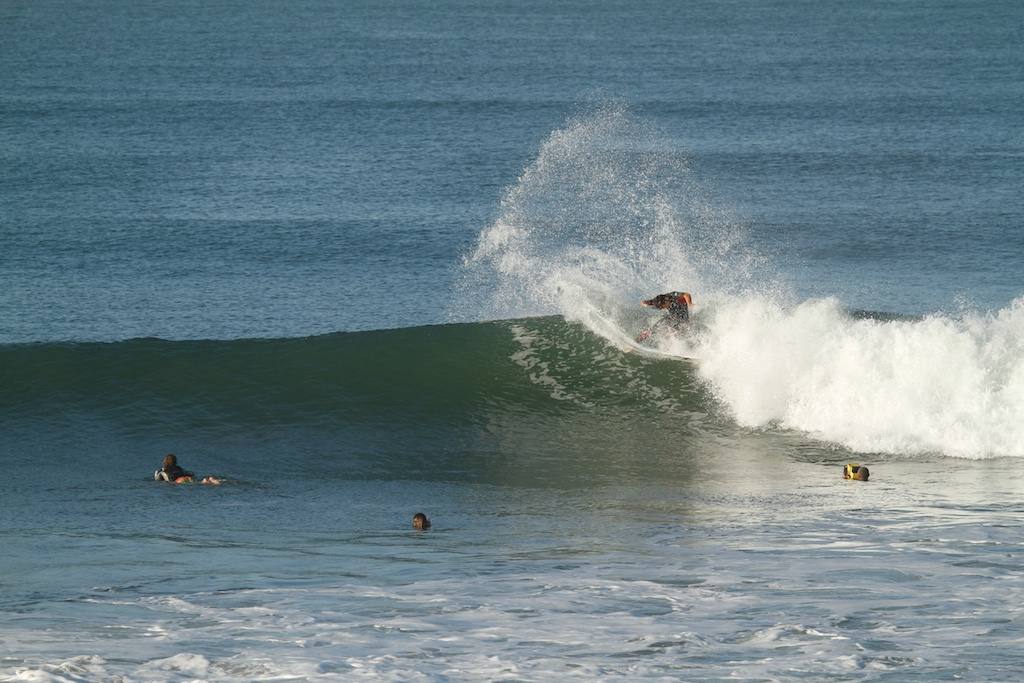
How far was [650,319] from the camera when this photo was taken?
81.0 ft

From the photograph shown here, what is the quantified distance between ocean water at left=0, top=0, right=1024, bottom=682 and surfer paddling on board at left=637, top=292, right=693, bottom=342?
1.18ft

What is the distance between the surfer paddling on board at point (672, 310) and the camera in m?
22.4

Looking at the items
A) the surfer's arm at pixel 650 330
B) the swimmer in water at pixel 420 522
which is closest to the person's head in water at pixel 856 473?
the surfer's arm at pixel 650 330

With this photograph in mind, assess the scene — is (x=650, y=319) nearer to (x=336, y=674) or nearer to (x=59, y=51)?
(x=336, y=674)

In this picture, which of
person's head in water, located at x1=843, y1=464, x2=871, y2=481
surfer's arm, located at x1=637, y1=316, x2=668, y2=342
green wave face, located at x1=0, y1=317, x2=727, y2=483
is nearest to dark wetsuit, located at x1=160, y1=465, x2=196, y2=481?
green wave face, located at x1=0, y1=317, x2=727, y2=483

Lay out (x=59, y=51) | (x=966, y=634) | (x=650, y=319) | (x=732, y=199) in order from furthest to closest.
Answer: (x=59, y=51) → (x=732, y=199) → (x=650, y=319) → (x=966, y=634)

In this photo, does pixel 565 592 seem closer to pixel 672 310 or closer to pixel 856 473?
pixel 856 473

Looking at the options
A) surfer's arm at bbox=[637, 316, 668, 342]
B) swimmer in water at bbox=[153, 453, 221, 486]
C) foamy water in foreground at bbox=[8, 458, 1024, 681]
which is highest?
surfer's arm at bbox=[637, 316, 668, 342]

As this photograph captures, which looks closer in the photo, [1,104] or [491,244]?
[491,244]

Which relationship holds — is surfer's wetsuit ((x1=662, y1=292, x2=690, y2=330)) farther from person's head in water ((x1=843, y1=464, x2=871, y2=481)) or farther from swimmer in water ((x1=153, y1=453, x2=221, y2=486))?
swimmer in water ((x1=153, y1=453, x2=221, y2=486))

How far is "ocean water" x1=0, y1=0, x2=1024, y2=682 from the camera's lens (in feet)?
→ 40.2

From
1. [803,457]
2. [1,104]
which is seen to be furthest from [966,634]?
[1,104]

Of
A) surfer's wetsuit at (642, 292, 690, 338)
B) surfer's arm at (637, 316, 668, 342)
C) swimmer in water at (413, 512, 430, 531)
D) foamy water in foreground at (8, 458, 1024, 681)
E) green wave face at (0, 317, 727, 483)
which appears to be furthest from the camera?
surfer's arm at (637, 316, 668, 342)

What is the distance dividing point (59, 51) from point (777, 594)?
270 ft
